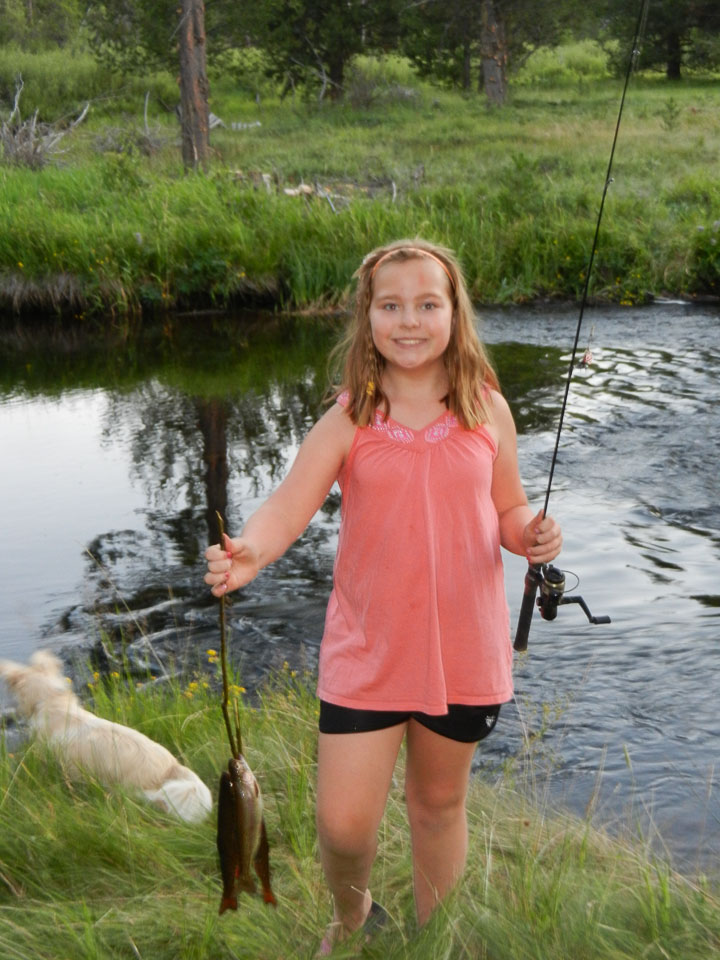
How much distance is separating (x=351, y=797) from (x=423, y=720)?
8.9 inches

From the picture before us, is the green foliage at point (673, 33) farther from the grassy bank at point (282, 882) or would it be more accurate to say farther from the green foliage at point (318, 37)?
the grassy bank at point (282, 882)

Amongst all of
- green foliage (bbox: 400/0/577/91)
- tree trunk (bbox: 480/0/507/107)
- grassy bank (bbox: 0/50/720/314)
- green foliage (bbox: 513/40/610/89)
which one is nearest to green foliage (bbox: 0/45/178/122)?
green foliage (bbox: 400/0/577/91)

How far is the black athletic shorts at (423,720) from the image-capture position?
2.51 m

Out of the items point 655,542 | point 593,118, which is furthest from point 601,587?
point 593,118

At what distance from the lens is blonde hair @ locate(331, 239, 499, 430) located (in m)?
2.66

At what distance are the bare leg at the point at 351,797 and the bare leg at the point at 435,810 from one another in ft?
0.26

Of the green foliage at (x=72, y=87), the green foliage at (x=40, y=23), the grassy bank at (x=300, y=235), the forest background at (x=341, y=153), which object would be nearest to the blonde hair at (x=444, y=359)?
the forest background at (x=341, y=153)

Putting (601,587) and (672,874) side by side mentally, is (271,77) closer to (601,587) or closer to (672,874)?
(601,587)

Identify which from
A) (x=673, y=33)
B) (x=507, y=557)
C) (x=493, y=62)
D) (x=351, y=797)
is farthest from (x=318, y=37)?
(x=351, y=797)

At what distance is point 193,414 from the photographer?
9.59 meters

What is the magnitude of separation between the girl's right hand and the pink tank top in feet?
0.79

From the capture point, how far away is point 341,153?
21938mm

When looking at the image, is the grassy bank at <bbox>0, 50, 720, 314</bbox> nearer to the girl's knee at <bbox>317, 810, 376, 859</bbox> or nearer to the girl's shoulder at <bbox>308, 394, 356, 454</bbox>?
the girl's shoulder at <bbox>308, 394, 356, 454</bbox>

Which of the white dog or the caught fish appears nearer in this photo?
the caught fish
